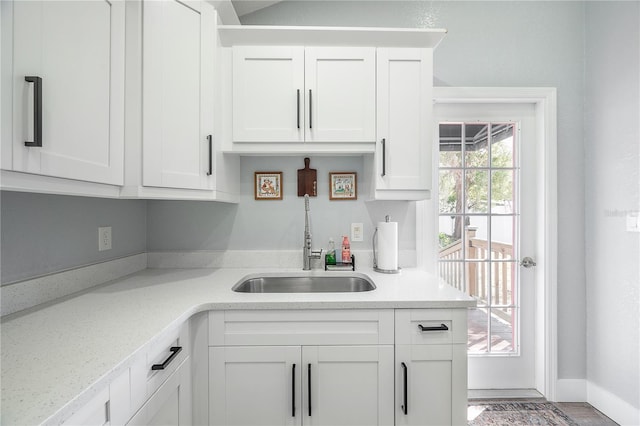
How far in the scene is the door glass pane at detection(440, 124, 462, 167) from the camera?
7.17 ft

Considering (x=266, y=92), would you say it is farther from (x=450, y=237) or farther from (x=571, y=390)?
(x=571, y=390)

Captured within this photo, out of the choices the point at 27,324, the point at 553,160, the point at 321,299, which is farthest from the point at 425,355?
the point at 553,160

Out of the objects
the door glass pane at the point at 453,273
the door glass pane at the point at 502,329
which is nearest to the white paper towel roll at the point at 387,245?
the door glass pane at the point at 453,273

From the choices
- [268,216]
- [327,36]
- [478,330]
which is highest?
[327,36]

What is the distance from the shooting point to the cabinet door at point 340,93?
1.73 metres

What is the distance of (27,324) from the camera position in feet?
3.35

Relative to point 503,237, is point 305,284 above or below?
below

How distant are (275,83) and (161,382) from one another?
1.47 meters

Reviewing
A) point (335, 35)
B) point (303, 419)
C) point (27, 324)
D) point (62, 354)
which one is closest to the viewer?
point (62, 354)

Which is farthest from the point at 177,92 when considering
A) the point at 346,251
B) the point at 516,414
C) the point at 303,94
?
the point at 516,414

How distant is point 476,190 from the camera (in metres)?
2.19

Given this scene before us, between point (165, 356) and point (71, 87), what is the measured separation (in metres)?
0.95

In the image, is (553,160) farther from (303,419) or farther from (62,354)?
(62,354)

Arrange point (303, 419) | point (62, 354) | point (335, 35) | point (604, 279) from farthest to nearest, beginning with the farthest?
point (604, 279) → point (335, 35) → point (303, 419) → point (62, 354)
